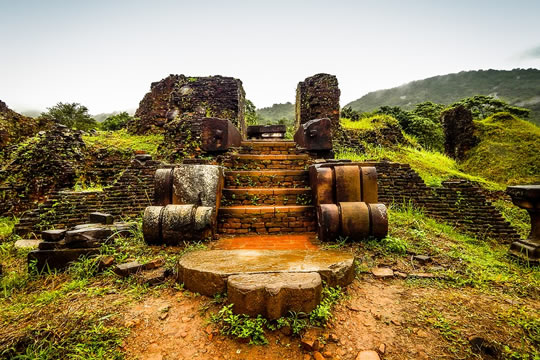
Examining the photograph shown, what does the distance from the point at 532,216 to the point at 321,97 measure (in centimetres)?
759

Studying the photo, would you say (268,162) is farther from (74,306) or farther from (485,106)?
(485,106)

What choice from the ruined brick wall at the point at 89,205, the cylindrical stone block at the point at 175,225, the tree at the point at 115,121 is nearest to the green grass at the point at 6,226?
the ruined brick wall at the point at 89,205

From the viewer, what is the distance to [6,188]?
6887mm

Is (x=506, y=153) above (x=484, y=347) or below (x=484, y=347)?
above

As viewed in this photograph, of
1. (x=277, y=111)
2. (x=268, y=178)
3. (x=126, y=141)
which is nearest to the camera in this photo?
(x=268, y=178)

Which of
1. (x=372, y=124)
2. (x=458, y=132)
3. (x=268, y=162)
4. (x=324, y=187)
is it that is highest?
(x=372, y=124)

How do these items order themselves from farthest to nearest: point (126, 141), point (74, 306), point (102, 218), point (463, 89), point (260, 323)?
A: 1. point (463, 89)
2. point (126, 141)
3. point (102, 218)
4. point (74, 306)
5. point (260, 323)

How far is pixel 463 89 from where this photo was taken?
47344 mm

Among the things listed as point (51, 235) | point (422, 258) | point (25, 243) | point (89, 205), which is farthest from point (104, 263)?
point (89, 205)

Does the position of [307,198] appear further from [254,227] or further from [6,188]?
[6,188]

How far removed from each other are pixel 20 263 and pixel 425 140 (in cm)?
2288

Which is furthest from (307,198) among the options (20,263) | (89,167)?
(89,167)

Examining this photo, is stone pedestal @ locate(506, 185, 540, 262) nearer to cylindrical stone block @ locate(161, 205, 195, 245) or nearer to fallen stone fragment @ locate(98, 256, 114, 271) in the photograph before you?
cylindrical stone block @ locate(161, 205, 195, 245)

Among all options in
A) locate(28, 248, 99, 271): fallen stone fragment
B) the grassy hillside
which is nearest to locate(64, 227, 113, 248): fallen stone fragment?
locate(28, 248, 99, 271): fallen stone fragment
